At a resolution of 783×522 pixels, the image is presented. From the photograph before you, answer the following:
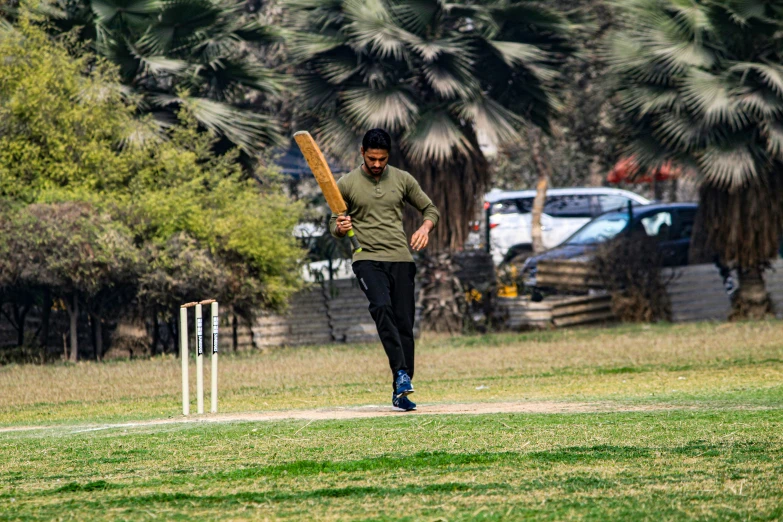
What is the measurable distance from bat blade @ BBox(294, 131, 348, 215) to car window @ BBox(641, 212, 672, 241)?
1744 cm

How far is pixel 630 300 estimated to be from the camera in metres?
24.7

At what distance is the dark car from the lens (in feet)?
83.0

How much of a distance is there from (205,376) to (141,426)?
778 cm

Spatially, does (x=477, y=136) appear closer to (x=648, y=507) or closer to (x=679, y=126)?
(x=679, y=126)

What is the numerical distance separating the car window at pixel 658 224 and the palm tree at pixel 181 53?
8.13 m

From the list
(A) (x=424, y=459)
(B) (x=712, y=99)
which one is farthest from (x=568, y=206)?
(A) (x=424, y=459)

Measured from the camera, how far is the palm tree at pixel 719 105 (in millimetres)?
21812

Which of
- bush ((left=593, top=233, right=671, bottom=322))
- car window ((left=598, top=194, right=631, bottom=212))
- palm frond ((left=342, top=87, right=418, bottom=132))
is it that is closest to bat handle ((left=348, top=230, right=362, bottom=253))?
palm frond ((left=342, top=87, right=418, bottom=132))

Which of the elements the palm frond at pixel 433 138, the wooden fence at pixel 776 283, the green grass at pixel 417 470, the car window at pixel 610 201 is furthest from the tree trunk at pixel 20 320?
the green grass at pixel 417 470

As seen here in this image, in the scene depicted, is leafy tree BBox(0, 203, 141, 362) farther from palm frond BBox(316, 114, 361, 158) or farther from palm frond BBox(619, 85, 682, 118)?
palm frond BBox(619, 85, 682, 118)

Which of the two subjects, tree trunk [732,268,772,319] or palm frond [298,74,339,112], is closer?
palm frond [298,74,339,112]

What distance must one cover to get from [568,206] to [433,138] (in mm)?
8270

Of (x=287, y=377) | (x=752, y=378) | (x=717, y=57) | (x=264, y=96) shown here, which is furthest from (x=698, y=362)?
(x=264, y=96)

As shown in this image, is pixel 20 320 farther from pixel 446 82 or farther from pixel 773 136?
pixel 773 136
